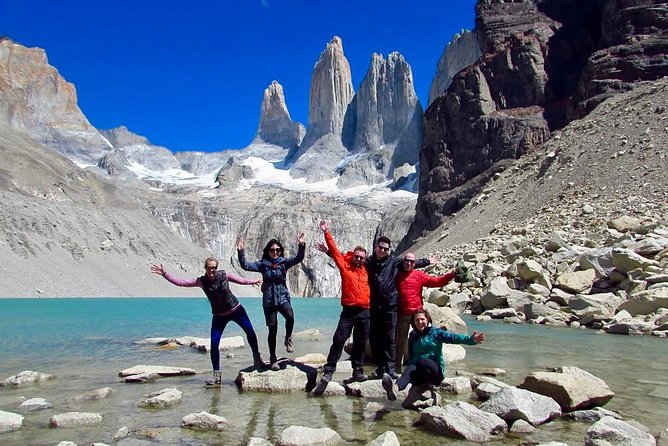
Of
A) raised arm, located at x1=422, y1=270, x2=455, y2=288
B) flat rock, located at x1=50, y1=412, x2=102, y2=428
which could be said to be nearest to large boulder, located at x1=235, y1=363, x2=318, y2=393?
raised arm, located at x1=422, y1=270, x2=455, y2=288

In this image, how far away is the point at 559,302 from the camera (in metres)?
19.2

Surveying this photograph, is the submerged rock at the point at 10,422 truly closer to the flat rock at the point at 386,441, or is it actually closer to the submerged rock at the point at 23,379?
the submerged rock at the point at 23,379

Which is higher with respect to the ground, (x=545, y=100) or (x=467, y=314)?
(x=545, y=100)

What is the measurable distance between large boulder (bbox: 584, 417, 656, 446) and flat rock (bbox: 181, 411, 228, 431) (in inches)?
145

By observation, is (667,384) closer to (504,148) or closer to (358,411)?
(358,411)

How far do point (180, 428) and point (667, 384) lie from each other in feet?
23.6

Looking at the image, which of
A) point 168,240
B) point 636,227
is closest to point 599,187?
point 636,227

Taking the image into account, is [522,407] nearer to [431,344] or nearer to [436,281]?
[431,344]

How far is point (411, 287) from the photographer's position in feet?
27.1

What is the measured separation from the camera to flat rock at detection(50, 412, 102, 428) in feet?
19.7

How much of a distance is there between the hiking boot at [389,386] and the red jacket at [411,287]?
1283 millimetres

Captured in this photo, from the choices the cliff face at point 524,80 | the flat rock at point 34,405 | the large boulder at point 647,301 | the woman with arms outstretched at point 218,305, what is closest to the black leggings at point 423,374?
the woman with arms outstretched at point 218,305

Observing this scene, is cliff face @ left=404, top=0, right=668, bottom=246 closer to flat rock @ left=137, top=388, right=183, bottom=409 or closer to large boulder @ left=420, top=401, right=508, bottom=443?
large boulder @ left=420, top=401, right=508, bottom=443

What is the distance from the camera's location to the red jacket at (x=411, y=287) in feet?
26.9
